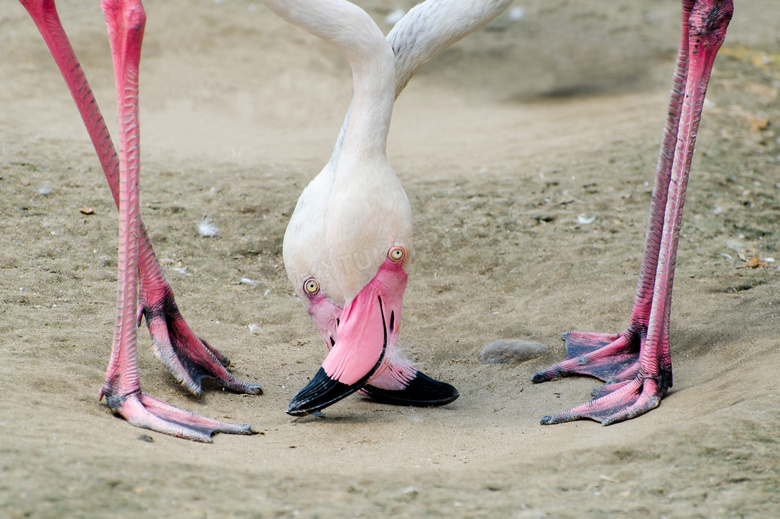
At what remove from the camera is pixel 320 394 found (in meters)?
2.88

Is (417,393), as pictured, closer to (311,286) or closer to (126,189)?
(311,286)

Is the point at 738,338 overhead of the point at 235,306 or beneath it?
beneath

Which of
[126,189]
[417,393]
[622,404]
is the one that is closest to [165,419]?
[126,189]

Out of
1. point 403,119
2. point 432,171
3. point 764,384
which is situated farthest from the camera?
point 403,119

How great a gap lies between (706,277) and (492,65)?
18.2ft

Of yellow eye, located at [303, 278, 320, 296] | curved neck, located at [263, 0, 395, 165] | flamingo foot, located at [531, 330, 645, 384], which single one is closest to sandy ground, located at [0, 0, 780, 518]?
flamingo foot, located at [531, 330, 645, 384]

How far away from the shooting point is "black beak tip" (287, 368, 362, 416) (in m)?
2.87

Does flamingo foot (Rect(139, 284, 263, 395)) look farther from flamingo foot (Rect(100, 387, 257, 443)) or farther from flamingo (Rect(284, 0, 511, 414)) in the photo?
flamingo (Rect(284, 0, 511, 414))

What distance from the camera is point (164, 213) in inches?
203

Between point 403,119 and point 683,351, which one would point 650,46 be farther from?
point 683,351

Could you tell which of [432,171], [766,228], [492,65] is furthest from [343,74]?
[766,228]

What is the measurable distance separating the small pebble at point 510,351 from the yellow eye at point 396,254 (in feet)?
3.74

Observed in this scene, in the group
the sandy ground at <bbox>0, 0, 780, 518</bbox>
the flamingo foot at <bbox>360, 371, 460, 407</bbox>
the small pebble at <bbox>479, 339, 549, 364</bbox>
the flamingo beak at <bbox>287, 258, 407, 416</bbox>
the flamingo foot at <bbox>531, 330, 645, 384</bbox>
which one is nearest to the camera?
the sandy ground at <bbox>0, 0, 780, 518</bbox>

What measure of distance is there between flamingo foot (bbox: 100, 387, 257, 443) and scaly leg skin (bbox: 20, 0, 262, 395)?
1.29ft
